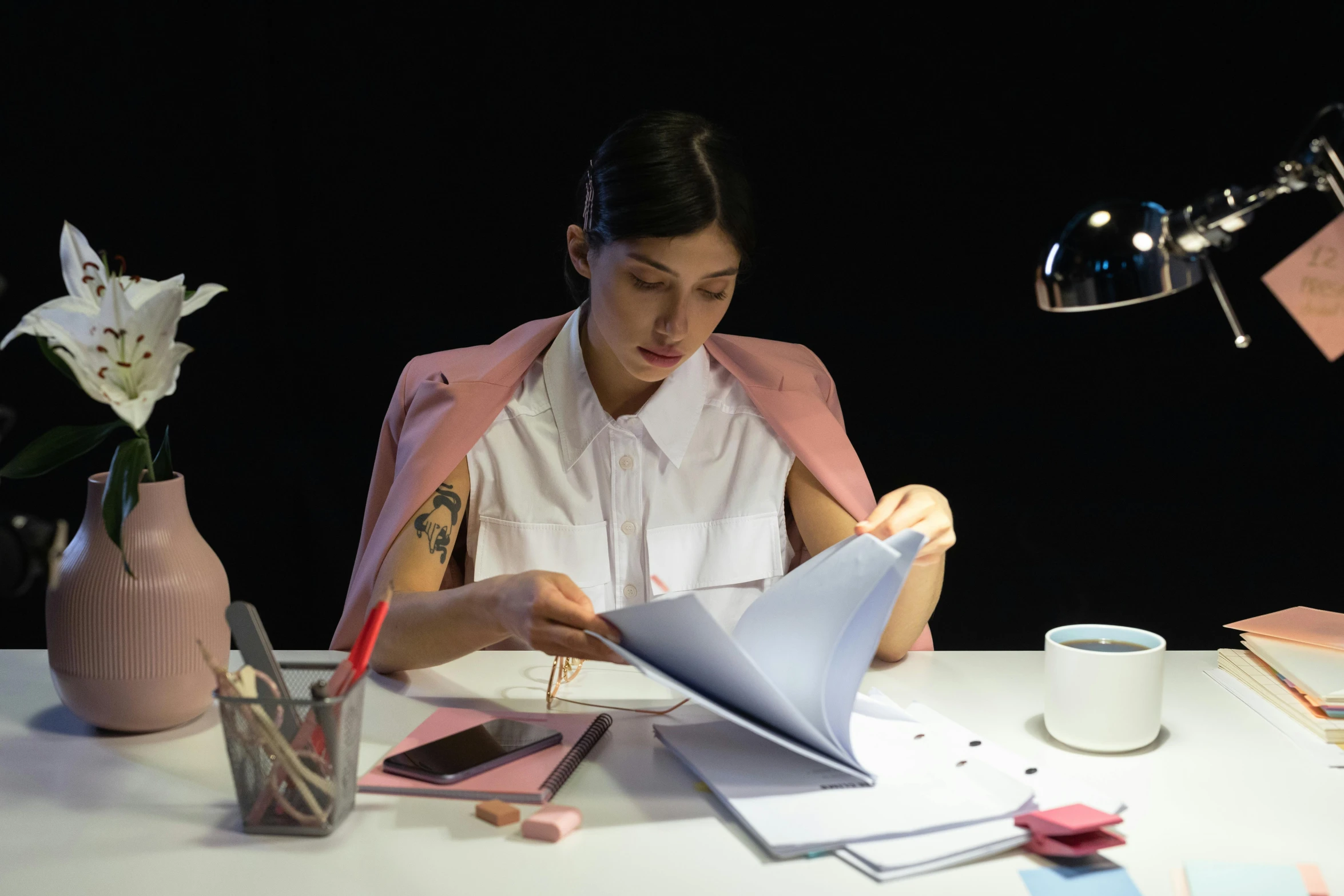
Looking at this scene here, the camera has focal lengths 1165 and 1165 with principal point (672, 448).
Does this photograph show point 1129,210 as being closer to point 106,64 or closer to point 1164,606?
point 1164,606

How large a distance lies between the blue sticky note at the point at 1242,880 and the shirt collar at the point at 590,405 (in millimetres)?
936

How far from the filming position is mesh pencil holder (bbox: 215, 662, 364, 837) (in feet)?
2.83

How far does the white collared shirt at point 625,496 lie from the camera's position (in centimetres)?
159

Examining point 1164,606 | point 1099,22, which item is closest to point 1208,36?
point 1099,22

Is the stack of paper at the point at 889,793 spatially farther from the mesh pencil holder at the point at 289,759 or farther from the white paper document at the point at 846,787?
the mesh pencil holder at the point at 289,759

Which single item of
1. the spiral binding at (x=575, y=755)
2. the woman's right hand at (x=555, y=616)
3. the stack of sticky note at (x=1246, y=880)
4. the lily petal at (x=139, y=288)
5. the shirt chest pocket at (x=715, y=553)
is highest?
the lily petal at (x=139, y=288)

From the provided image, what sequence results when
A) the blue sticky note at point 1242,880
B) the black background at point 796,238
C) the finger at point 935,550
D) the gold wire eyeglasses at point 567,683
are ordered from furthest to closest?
the black background at point 796,238
the finger at point 935,550
the gold wire eyeglasses at point 567,683
the blue sticky note at point 1242,880

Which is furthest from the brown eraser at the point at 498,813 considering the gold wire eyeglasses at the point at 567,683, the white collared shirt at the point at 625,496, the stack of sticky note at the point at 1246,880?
the white collared shirt at the point at 625,496

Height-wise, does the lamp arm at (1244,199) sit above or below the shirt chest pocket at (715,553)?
above

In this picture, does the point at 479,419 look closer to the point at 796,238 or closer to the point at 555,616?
the point at 555,616

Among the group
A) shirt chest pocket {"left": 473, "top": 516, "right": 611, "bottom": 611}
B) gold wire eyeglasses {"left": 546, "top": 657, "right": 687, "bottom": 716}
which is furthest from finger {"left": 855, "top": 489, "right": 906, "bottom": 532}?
shirt chest pocket {"left": 473, "top": 516, "right": 611, "bottom": 611}

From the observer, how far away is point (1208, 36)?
6.70 feet

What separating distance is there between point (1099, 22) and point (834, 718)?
5.21 ft

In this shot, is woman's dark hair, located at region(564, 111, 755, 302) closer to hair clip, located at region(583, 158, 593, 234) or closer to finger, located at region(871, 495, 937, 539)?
hair clip, located at region(583, 158, 593, 234)
